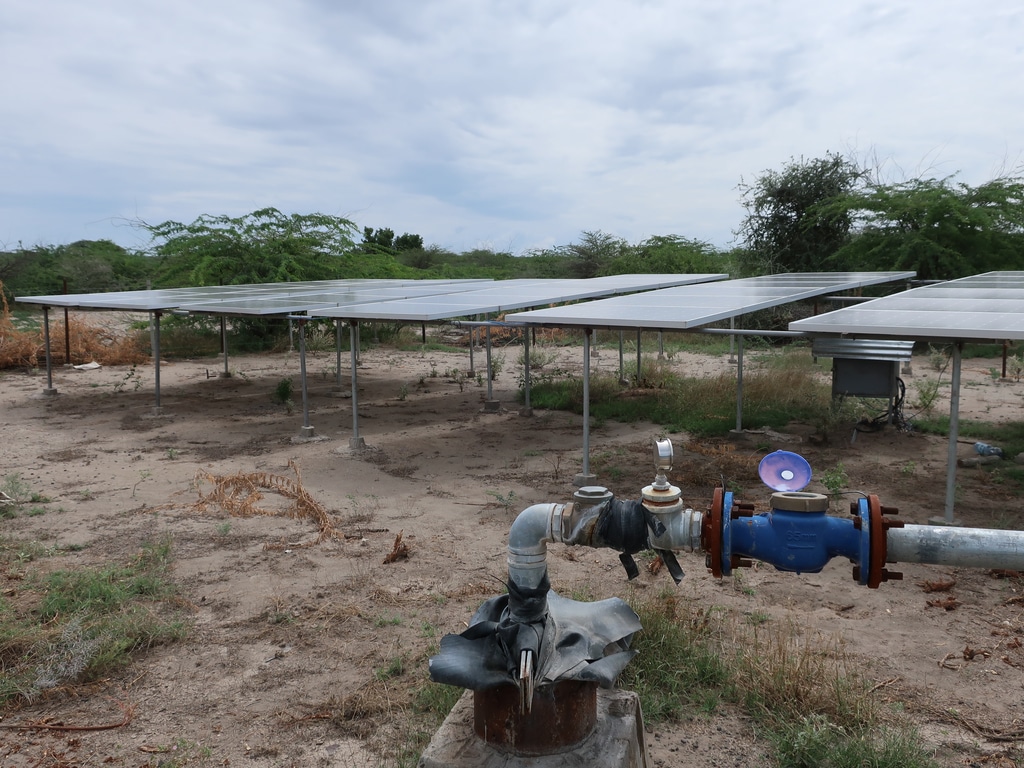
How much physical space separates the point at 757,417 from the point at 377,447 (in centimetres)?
476

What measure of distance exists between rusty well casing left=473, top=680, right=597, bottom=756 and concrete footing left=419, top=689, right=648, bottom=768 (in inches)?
1.1

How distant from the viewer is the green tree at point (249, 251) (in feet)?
60.8

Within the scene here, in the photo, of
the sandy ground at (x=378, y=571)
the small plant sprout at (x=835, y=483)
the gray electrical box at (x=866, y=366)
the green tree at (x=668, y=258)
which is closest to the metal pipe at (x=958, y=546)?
the sandy ground at (x=378, y=571)

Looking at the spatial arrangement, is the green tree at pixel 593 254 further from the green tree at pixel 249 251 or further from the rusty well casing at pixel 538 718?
the rusty well casing at pixel 538 718

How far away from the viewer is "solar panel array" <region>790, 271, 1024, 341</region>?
5844 millimetres

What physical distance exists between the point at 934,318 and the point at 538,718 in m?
5.48

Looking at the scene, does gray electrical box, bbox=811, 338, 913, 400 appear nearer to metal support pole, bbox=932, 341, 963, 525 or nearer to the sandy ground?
the sandy ground

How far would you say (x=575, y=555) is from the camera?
5.87 m

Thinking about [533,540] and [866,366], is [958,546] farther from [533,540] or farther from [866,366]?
[866,366]

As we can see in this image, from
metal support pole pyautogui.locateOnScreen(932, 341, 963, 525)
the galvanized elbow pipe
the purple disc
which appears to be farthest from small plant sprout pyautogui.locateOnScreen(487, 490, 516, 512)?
the purple disc

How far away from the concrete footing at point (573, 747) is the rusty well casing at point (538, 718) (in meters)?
0.03

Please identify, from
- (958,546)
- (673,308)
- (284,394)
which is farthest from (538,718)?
(284,394)

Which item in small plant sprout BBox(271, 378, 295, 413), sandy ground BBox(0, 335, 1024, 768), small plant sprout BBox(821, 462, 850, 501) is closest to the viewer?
sandy ground BBox(0, 335, 1024, 768)

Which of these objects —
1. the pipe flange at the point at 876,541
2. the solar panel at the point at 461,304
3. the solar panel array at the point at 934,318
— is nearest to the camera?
the pipe flange at the point at 876,541
